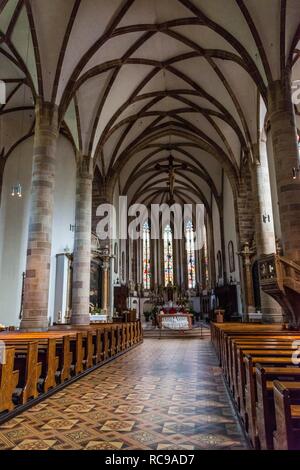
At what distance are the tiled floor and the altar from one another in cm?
982

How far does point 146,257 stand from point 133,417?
28.4 metres

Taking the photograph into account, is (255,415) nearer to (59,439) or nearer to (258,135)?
(59,439)

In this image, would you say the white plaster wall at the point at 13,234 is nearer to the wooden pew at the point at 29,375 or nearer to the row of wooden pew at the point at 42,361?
the row of wooden pew at the point at 42,361

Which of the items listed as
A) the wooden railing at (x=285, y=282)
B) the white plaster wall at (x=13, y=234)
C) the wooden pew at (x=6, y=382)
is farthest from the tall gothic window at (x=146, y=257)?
the wooden pew at (x=6, y=382)

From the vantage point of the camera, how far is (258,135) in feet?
45.6

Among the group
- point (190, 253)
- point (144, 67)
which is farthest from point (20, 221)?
point (190, 253)

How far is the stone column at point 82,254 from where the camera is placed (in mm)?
12859

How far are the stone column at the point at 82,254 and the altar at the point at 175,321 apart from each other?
4523 mm

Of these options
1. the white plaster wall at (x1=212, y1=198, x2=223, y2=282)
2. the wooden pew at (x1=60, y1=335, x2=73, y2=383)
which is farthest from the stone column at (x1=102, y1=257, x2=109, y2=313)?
the wooden pew at (x1=60, y1=335, x2=73, y2=383)

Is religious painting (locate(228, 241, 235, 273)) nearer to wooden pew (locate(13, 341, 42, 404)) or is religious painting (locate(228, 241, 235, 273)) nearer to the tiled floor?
the tiled floor

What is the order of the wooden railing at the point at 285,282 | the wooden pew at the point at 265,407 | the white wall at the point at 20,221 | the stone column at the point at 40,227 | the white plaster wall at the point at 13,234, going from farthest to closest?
the white wall at the point at 20,221 < the white plaster wall at the point at 13,234 < the stone column at the point at 40,227 < the wooden railing at the point at 285,282 < the wooden pew at the point at 265,407

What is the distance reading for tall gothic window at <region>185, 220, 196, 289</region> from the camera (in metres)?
31.5

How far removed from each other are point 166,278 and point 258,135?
20303 mm

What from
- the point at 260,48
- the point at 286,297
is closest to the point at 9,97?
the point at 260,48
